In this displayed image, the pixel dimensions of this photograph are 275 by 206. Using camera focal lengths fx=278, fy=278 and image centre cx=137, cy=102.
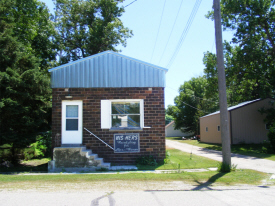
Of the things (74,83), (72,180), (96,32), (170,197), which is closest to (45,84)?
(74,83)

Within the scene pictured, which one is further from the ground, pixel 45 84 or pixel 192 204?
pixel 45 84

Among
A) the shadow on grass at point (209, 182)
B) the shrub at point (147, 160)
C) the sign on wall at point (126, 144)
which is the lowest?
the shadow on grass at point (209, 182)

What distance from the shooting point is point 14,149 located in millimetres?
15281

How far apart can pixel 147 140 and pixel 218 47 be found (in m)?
5.16

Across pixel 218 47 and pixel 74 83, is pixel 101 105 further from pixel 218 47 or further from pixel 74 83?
pixel 218 47

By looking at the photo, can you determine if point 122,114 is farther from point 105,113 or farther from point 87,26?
point 87,26

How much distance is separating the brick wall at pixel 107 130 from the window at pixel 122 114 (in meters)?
0.21

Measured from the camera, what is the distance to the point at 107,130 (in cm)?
1291

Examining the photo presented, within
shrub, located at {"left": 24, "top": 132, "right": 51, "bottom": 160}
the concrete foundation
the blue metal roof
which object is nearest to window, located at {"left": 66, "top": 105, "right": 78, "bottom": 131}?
the blue metal roof

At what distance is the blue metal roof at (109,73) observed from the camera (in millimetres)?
13031

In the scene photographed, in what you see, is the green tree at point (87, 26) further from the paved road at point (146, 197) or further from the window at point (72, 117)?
the paved road at point (146, 197)

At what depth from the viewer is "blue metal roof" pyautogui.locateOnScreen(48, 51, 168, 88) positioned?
42.8ft

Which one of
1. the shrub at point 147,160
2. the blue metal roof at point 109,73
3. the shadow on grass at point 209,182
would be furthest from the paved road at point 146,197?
the blue metal roof at point 109,73

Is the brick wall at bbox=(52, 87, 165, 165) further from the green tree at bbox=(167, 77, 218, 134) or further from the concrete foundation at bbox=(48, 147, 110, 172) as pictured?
the green tree at bbox=(167, 77, 218, 134)
